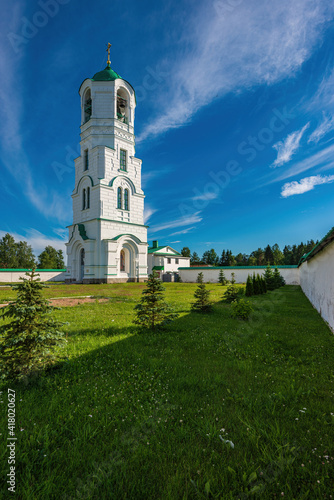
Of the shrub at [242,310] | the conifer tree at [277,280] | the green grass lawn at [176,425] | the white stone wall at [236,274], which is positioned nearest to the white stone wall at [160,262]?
the white stone wall at [236,274]

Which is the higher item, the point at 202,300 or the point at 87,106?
the point at 87,106

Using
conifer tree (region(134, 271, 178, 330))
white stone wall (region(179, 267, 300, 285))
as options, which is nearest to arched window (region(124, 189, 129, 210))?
white stone wall (region(179, 267, 300, 285))

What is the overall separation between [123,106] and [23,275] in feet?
86.1

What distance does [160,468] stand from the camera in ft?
6.33

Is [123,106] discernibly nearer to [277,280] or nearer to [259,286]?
[259,286]

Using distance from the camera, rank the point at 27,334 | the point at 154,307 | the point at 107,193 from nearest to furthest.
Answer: the point at 27,334 < the point at 154,307 < the point at 107,193

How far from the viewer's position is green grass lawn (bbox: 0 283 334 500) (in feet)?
5.89

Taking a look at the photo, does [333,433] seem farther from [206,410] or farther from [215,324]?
[215,324]

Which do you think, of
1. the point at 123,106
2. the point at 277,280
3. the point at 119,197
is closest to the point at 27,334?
the point at 277,280

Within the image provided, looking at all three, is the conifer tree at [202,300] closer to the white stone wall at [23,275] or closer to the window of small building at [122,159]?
the window of small building at [122,159]

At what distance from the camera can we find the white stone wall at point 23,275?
88.6 feet

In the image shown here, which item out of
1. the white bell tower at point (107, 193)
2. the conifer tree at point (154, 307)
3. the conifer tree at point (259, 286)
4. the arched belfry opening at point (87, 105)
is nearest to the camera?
the conifer tree at point (154, 307)

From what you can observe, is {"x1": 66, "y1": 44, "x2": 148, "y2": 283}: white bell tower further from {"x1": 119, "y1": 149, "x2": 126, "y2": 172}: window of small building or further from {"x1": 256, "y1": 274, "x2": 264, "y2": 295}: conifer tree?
{"x1": 256, "y1": 274, "x2": 264, "y2": 295}: conifer tree

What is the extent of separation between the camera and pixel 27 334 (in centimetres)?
321
